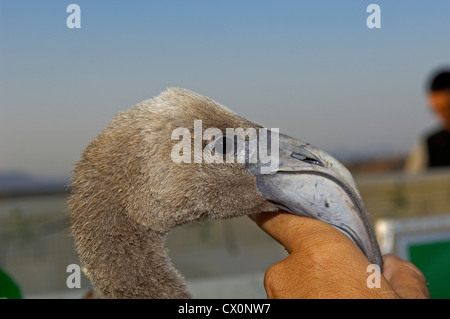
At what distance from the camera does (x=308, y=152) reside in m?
1.92

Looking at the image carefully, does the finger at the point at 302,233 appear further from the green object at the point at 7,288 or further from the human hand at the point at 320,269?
the green object at the point at 7,288

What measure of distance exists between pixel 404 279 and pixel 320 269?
55 centimetres

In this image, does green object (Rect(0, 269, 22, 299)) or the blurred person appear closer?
green object (Rect(0, 269, 22, 299))

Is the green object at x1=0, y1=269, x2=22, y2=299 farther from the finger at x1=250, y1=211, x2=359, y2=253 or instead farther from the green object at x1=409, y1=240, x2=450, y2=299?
the green object at x1=409, y1=240, x2=450, y2=299

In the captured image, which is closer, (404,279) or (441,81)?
(404,279)

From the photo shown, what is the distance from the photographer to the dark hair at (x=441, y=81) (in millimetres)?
5855

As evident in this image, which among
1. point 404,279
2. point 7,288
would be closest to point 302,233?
point 404,279

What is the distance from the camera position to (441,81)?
5.92 metres

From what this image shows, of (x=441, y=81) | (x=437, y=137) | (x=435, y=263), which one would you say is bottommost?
(x=435, y=263)

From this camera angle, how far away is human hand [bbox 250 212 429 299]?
59.1 inches

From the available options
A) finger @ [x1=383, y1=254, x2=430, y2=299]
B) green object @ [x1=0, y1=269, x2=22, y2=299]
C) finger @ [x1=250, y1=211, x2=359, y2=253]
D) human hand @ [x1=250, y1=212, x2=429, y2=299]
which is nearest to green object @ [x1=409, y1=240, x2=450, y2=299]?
finger @ [x1=383, y1=254, x2=430, y2=299]

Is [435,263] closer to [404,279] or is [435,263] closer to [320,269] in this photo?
[404,279]

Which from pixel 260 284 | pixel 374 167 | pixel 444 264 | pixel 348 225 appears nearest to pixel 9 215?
pixel 260 284
